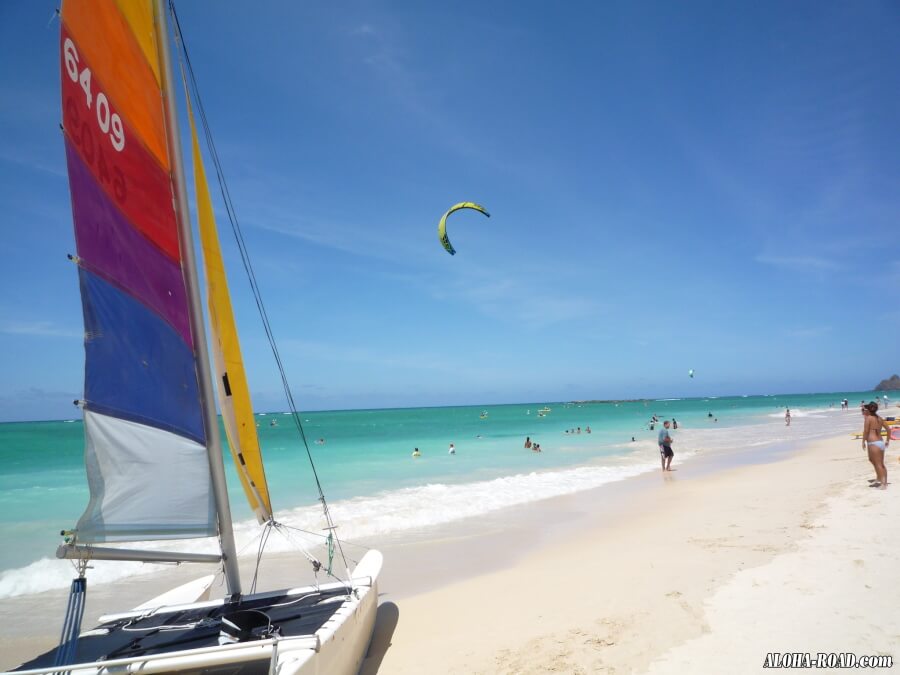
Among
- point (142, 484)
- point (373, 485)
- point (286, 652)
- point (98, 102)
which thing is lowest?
point (373, 485)

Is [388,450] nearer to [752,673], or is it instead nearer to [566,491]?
[566,491]

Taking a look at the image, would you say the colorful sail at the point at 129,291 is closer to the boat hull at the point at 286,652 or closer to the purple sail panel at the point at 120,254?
the purple sail panel at the point at 120,254

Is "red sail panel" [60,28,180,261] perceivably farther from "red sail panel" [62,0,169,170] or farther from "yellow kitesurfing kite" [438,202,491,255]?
"yellow kitesurfing kite" [438,202,491,255]

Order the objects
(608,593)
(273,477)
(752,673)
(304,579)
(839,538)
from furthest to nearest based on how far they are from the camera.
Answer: (273,477) → (304,579) → (839,538) → (608,593) → (752,673)

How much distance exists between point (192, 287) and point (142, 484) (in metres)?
1.52

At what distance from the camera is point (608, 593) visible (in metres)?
5.50

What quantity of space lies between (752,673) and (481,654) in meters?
2.05

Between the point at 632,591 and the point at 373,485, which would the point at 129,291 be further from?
the point at 373,485

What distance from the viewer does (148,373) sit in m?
3.84

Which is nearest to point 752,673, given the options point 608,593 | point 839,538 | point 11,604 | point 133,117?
point 608,593

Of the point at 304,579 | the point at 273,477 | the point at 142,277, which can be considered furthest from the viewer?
the point at 273,477

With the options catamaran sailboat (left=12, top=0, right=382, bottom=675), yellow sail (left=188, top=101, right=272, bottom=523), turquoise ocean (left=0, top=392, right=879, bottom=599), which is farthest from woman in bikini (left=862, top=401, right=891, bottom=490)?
yellow sail (left=188, top=101, right=272, bottom=523)

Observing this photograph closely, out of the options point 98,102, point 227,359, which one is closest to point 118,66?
point 98,102

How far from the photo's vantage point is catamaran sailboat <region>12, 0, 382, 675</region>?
3.45 m
